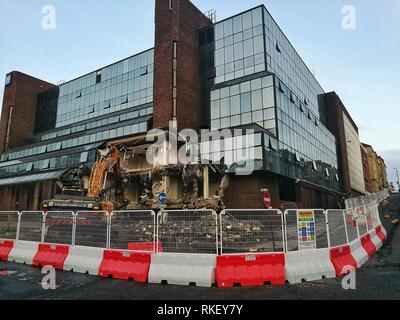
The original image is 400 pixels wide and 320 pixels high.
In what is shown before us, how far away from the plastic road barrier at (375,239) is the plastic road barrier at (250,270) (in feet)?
22.2

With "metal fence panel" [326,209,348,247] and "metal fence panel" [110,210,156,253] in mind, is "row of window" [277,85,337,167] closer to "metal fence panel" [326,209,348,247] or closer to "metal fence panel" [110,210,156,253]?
"metal fence panel" [326,209,348,247]

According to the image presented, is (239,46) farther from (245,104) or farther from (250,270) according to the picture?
(250,270)

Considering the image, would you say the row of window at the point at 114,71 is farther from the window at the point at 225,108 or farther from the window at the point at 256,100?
the window at the point at 256,100

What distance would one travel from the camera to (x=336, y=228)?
837cm

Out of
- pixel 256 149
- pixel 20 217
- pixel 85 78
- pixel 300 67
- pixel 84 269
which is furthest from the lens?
pixel 85 78

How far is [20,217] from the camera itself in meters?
11.1

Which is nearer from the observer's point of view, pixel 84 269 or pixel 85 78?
pixel 84 269

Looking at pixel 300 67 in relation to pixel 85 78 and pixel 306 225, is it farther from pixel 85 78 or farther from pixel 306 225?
pixel 306 225

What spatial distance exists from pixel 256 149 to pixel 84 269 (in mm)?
21471

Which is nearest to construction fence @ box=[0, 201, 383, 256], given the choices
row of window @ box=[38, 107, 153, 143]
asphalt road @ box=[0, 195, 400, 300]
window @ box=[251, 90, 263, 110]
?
asphalt road @ box=[0, 195, 400, 300]

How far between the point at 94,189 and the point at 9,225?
5574 mm
